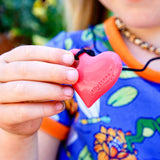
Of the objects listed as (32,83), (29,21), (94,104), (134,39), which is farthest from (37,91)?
(29,21)

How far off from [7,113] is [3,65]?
10 cm

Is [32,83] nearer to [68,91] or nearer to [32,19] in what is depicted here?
[68,91]

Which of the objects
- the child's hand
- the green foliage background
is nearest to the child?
the child's hand

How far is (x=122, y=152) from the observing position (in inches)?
25.6

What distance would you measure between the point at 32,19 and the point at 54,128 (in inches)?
65.6

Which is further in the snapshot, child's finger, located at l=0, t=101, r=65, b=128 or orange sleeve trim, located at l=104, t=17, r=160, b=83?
orange sleeve trim, located at l=104, t=17, r=160, b=83

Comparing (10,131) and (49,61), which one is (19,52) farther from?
(10,131)

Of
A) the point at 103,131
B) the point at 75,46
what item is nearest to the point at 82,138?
the point at 103,131

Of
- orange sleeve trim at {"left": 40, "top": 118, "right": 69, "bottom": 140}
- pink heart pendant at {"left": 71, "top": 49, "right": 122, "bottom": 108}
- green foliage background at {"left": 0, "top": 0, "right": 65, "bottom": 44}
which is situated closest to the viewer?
pink heart pendant at {"left": 71, "top": 49, "right": 122, "bottom": 108}

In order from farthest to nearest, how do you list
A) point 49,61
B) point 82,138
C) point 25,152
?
1. point 82,138
2. point 25,152
3. point 49,61

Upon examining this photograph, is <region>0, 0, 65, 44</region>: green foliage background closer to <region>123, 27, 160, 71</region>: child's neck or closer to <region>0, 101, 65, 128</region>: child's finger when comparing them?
<region>123, 27, 160, 71</region>: child's neck

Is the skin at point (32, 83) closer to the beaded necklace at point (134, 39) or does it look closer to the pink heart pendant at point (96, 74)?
the pink heart pendant at point (96, 74)

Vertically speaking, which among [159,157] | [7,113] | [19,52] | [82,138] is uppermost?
[19,52]

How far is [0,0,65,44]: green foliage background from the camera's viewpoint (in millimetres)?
1977
